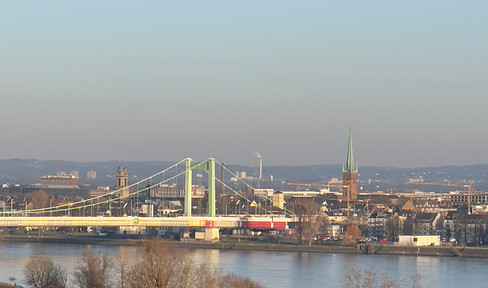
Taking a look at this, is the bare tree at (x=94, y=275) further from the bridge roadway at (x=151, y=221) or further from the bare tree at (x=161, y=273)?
the bridge roadway at (x=151, y=221)

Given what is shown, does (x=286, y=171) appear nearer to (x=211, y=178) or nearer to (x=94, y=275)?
(x=211, y=178)

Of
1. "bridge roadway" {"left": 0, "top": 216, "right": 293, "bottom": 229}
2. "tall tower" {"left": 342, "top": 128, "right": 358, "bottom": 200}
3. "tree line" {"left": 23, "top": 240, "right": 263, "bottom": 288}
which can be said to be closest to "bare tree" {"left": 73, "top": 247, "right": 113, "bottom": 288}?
"tree line" {"left": 23, "top": 240, "right": 263, "bottom": 288}

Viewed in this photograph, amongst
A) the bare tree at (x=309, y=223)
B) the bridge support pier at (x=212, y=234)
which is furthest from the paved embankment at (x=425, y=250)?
the bridge support pier at (x=212, y=234)

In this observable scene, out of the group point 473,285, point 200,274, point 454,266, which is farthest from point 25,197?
point 200,274

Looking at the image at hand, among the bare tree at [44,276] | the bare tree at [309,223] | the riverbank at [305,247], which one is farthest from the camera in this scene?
the bare tree at [309,223]

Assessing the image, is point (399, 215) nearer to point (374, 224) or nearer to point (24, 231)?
point (374, 224)

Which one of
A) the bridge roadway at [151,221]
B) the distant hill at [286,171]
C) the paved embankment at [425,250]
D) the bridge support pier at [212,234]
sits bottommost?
the paved embankment at [425,250]

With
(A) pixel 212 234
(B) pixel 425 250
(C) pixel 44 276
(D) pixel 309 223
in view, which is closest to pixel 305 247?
(D) pixel 309 223
